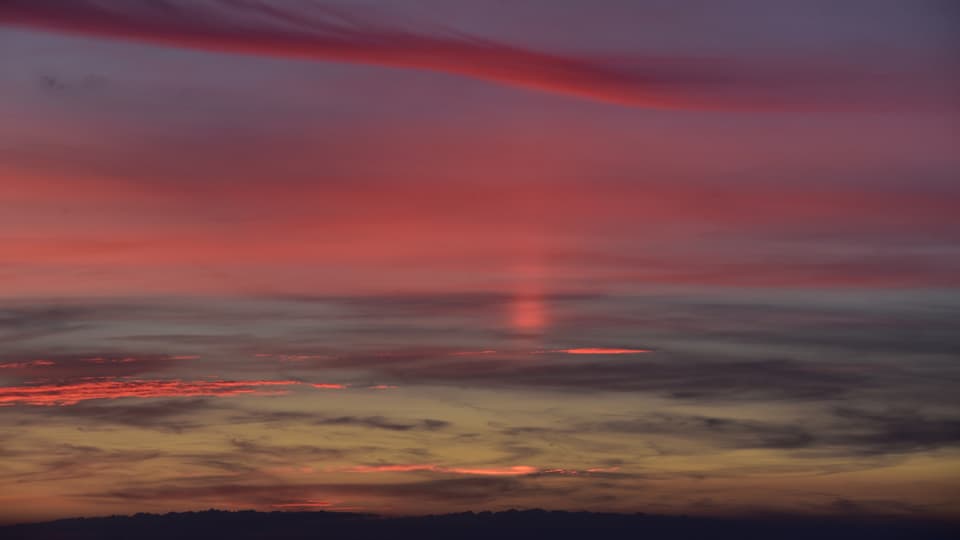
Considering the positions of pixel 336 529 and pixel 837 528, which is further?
pixel 336 529

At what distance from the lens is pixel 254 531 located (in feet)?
414

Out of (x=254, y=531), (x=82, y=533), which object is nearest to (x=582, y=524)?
(x=254, y=531)

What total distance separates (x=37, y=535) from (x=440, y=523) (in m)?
33.3

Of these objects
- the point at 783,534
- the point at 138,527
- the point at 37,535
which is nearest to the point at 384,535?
the point at 138,527

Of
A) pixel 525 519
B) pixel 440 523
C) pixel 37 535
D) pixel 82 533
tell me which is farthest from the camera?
pixel 525 519

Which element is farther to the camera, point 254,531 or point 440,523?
point 254,531

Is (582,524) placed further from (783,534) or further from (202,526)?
(202,526)

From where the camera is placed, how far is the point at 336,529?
382 feet

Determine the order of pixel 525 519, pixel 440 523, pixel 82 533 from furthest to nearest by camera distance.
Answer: pixel 525 519 → pixel 440 523 → pixel 82 533

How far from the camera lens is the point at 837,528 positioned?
350 ft

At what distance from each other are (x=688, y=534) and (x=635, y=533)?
4730 mm

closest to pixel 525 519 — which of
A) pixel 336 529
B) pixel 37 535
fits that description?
pixel 336 529

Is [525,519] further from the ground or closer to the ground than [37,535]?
further from the ground

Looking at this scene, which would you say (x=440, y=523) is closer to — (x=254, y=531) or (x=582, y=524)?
(x=582, y=524)
